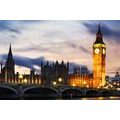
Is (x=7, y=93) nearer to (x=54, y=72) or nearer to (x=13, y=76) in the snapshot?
(x=13, y=76)

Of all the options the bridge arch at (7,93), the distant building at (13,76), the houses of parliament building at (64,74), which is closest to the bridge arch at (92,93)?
the houses of parliament building at (64,74)

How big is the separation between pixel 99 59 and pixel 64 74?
0.80 meters

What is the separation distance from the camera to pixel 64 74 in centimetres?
902

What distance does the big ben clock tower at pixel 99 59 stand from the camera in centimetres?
857

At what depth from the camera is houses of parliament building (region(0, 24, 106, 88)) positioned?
8656 millimetres

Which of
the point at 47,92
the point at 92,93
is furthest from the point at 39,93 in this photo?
the point at 92,93

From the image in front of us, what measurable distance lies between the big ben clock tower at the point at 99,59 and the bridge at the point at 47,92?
0.24 metres

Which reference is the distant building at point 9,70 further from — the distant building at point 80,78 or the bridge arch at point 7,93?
the distant building at point 80,78

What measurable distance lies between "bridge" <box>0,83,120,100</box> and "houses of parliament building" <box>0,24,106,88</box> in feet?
0.30

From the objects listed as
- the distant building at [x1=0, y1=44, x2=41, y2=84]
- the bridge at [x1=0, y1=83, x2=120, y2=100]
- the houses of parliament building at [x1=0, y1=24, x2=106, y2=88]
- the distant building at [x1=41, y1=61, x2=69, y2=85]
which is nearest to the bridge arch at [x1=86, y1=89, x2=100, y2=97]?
the bridge at [x1=0, y1=83, x2=120, y2=100]

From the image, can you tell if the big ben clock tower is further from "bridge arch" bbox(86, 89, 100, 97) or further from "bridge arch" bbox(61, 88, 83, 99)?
"bridge arch" bbox(61, 88, 83, 99)
